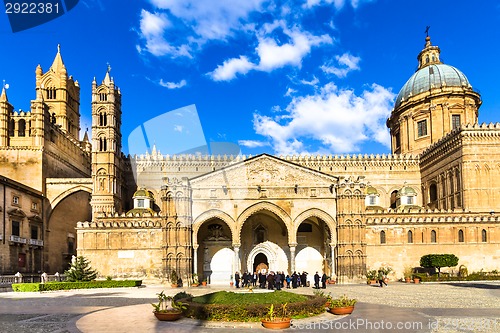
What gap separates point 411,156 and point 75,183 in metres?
44.1

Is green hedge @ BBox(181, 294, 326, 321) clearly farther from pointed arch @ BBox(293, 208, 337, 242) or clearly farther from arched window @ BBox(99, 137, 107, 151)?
arched window @ BBox(99, 137, 107, 151)

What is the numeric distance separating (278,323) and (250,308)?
68.0 inches

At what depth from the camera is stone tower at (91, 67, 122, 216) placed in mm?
55625

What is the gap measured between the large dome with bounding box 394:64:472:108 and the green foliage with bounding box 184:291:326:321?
55.0 m

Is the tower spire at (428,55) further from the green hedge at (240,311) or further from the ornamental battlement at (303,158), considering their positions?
the green hedge at (240,311)

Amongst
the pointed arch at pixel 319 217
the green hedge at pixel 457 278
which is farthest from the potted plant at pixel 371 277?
the pointed arch at pixel 319 217

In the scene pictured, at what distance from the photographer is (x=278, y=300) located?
18.9m

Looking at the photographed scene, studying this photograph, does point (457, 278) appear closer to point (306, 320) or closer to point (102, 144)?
point (306, 320)

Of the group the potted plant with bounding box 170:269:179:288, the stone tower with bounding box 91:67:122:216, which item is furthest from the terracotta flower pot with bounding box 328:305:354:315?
the stone tower with bounding box 91:67:122:216

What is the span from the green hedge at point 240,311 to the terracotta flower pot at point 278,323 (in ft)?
3.77

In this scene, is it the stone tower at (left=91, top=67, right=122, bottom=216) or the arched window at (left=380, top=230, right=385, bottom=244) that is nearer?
the arched window at (left=380, top=230, right=385, bottom=244)

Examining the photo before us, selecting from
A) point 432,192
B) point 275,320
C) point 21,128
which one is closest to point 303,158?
point 432,192

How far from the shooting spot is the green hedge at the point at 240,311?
57.6 ft

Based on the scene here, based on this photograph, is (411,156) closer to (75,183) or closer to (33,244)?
(75,183)
